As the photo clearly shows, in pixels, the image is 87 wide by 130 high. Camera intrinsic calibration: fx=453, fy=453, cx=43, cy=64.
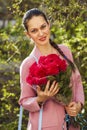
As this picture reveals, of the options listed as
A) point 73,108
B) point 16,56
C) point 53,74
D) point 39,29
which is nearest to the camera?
point 53,74

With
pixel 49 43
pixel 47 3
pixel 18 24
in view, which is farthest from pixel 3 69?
pixel 49 43

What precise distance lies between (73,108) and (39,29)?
66 cm

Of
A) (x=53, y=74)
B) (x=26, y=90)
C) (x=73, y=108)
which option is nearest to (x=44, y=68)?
(x=53, y=74)

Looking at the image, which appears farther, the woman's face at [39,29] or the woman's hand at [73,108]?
the woman's face at [39,29]

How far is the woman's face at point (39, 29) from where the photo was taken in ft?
11.5

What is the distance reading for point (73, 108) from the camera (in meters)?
3.41

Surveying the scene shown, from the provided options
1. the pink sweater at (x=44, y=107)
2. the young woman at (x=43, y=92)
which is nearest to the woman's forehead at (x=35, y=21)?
the young woman at (x=43, y=92)

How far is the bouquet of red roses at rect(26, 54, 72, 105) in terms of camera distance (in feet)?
10.7

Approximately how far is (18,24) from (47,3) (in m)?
1.99

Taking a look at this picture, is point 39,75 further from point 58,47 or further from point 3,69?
point 3,69

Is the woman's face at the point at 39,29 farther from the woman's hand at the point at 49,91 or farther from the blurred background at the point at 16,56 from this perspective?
the blurred background at the point at 16,56

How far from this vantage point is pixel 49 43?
11.8ft

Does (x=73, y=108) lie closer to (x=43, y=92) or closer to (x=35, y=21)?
(x=43, y=92)

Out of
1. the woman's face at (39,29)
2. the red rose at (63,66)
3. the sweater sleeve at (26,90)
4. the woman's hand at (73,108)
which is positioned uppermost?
the woman's face at (39,29)
